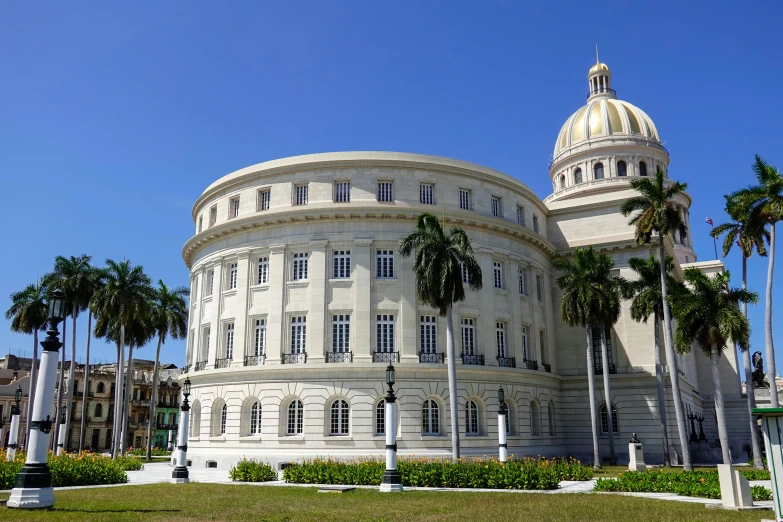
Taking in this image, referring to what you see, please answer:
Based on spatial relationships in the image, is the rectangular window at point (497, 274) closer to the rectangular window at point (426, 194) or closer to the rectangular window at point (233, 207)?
the rectangular window at point (426, 194)

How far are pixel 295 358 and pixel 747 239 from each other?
106ft

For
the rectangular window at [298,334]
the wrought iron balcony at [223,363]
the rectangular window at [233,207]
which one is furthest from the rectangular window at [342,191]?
the wrought iron balcony at [223,363]

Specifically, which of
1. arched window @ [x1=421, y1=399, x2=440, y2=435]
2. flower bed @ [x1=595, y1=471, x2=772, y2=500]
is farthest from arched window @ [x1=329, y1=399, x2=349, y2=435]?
flower bed @ [x1=595, y1=471, x2=772, y2=500]

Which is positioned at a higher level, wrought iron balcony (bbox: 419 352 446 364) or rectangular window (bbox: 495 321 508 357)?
rectangular window (bbox: 495 321 508 357)

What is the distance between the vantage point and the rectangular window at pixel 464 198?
44.4 meters

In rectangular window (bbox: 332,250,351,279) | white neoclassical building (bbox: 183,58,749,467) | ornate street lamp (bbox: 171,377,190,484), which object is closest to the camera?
ornate street lamp (bbox: 171,377,190,484)

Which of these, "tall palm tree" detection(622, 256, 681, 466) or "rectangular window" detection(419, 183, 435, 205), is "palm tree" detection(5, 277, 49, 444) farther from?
"tall palm tree" detection(622, 256, 681, 466)

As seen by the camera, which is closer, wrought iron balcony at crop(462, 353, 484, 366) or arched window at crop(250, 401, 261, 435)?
arched window at crop(250, 401, 261, 435)

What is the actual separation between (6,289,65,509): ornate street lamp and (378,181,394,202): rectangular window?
1022 inches

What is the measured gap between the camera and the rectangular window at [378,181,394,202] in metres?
42.7

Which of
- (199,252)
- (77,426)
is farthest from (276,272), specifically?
(77,426)

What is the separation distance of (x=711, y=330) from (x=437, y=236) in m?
18.9

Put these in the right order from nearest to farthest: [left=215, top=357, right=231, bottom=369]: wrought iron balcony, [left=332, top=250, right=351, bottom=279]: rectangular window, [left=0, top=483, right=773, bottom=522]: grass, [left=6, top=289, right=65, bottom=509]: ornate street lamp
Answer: [left=0, top=483, right=773, bottom=522]: grass, [left=6, top=289, right=65, bottom=509]: ornate street lamp, [left=332, top=250, right=351, bottom=279]: rectangular window, [left=215, top=357, right=231, bottom=369]: wrought iron balcony

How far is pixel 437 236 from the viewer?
35625 millimetres
